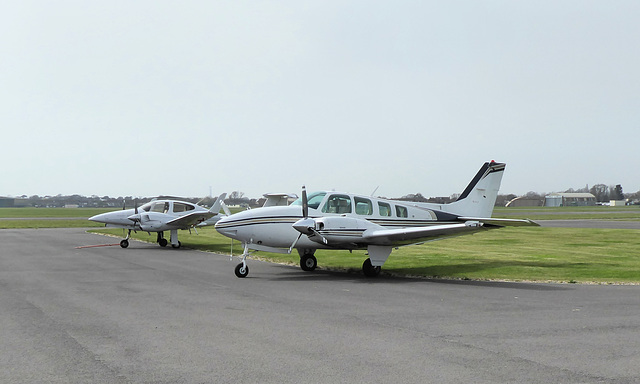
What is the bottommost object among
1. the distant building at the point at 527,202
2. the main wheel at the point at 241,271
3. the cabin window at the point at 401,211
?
the main wheel at the point at 241,271

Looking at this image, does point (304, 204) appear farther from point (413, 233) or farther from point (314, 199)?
point (413, 233)

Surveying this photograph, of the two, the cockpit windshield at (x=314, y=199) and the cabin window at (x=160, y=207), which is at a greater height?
the cockpit windshield at (x=314, y=199)

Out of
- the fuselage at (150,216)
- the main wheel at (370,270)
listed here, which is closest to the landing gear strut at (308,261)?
the main wheel at (370,270)

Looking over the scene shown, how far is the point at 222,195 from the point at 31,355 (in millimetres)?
21609

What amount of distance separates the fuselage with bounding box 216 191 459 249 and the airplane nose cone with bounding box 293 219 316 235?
846 mm

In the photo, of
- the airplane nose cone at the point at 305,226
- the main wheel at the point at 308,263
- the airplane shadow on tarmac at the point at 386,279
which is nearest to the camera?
the airplane shadow on tarmac at the point at 386,279

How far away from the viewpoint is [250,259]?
24500mm

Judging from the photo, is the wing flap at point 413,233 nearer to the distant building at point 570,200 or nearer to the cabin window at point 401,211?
the cabin window at point 401,211

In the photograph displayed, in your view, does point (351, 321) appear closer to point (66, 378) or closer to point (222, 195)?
point (66, 378)

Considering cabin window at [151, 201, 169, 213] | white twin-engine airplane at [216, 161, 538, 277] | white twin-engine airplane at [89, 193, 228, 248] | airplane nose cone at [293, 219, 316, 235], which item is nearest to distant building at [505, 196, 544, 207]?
white twin-engine airplane at [89, 193, 228, 248]

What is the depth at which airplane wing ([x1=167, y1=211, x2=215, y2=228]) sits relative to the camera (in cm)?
3158

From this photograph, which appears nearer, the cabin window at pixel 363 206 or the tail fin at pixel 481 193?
the cabin window at pixel 363 206

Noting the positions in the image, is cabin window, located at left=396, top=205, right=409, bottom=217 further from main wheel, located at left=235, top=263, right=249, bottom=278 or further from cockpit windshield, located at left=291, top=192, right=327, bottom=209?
main wheel, located at left=235, top=263, right=249, bottom=278

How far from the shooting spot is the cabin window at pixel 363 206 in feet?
62.1
